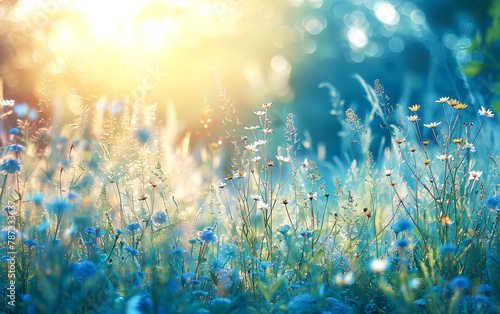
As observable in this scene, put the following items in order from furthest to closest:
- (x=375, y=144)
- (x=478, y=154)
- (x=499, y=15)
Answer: (x=375, y=144) → (x=478, y=154) → (x=499, y=15)

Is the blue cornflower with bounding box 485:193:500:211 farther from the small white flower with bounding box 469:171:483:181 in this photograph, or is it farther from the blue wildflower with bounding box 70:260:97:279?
the blue wildflower with bounding box 70:260:97:279

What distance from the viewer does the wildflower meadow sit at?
1316mm

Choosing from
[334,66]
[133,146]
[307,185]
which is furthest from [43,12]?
[334,66]

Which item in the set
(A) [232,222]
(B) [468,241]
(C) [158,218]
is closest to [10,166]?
(C) [158,218]

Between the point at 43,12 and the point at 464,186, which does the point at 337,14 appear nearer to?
the point at 43,12

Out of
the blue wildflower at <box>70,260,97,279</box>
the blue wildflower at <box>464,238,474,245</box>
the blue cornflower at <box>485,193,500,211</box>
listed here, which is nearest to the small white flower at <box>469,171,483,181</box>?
the blue cornflower at <box>485,193,500,211</box>

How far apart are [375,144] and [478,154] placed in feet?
16.9

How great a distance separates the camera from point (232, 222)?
77.8 inches

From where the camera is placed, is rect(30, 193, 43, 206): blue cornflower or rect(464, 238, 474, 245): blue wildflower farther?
rect(30, 193, 43, 206): blue cornflower

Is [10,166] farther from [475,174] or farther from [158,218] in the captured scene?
[475,174]

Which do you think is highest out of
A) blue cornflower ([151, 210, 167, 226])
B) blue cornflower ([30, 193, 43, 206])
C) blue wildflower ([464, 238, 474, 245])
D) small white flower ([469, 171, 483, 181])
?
small white flower ([469, 171, 483, 181])

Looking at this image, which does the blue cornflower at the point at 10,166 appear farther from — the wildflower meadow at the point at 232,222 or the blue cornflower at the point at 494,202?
the blue cornflower at the point at 494,202

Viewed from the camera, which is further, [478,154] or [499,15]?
[478,154]

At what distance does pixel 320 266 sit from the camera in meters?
1.67
